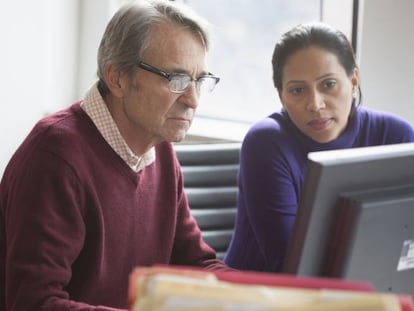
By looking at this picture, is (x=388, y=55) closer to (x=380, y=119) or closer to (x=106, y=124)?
(x=380, y=119)

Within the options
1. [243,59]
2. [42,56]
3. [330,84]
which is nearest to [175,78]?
[330,84]

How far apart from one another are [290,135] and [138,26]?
514 mm

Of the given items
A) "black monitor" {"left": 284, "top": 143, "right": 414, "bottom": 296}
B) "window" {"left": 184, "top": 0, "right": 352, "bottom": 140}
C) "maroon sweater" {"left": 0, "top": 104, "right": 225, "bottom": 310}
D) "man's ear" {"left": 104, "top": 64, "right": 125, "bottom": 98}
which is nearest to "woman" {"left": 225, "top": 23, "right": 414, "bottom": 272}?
"maroon sweater" {"left": 0, "top": 104, "right": 225, "bottom": 310}

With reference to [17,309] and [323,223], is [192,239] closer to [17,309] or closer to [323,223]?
[17,309]

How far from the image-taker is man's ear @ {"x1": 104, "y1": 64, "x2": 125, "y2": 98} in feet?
4.96

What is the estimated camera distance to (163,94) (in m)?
1.49

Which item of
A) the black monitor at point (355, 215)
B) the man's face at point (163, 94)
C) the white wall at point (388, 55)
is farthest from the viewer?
the white wall at point (388, 55)

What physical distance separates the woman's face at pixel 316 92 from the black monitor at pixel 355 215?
2.57ft

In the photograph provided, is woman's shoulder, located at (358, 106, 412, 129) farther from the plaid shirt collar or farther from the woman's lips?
the plaid shirt collar

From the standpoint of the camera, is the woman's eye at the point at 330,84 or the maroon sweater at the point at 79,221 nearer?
the maroon sweater at the point at 79,221

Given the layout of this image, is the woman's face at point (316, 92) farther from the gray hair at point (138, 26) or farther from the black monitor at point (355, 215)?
the black monitor at point (355, 215)

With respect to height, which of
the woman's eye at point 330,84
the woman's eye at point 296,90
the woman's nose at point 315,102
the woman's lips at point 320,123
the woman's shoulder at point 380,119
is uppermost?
the woman's eye at point 330,84

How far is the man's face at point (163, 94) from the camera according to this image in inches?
58.0

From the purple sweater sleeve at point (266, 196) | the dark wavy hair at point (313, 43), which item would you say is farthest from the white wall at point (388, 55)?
the purple sweater sleeve at point (266, 196)
